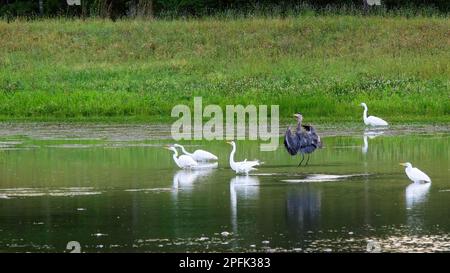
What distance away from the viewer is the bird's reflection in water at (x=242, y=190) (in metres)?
15.5

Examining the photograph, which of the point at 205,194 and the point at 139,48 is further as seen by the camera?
the point at 139,48

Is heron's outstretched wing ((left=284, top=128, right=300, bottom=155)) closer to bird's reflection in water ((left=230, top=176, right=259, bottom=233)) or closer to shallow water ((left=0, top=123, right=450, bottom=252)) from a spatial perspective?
shallow water ((left=0, top=123, right=450, bottom=252))

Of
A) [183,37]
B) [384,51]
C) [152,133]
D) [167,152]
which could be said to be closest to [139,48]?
[183,37]

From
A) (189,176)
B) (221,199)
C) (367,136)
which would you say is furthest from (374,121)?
(221,199)

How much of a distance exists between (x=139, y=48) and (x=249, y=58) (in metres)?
4.81

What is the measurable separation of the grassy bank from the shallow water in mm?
7999

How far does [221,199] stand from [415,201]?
8.86 feet

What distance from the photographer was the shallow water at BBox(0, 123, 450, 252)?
1295cm

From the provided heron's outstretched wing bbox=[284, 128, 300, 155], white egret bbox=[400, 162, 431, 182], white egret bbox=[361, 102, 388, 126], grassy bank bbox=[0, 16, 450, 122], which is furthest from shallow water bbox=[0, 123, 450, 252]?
grassy bank bbox=[0, 16, 450, 122]

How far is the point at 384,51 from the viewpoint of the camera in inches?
1657

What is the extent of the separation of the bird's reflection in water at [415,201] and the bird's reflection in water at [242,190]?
217 centimetres

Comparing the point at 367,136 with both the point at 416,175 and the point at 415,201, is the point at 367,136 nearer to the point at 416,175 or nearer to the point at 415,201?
the point at 416,175

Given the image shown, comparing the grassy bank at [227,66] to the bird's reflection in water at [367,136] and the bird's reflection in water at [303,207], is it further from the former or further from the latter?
the bird's reflection in water at [303,207]
